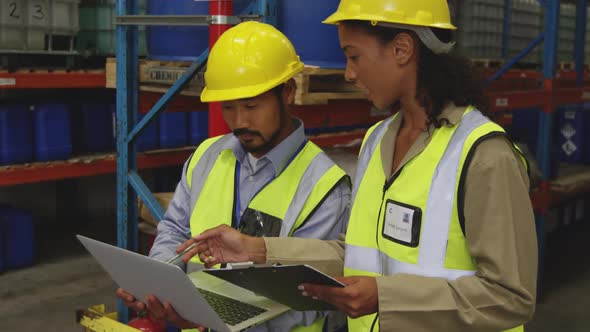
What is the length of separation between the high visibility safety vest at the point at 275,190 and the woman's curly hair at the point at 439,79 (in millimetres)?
531

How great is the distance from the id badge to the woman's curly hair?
0.76 feet

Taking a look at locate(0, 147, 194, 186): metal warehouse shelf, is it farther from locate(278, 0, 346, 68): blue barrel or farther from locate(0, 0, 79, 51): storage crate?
locate(278, 0, 346, 68): blue barrel

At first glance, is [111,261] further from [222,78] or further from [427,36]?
[427,36]

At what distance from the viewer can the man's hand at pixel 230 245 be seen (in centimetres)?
199

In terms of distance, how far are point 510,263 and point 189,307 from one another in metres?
0.85

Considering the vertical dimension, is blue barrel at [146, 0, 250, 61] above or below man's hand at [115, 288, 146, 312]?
above

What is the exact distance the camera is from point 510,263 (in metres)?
1.52

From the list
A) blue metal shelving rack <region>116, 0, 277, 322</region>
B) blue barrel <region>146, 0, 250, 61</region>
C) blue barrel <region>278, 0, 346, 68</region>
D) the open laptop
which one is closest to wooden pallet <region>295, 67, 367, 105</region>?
blue barrel <region>278, 0, 346, 68</region>

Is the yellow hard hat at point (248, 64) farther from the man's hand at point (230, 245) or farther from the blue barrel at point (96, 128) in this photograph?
the blue barrel at point (96, 128)

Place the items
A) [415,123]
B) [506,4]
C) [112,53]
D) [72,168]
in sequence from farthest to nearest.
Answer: [506,4]
[112,53]
[72,168]
[415,123]

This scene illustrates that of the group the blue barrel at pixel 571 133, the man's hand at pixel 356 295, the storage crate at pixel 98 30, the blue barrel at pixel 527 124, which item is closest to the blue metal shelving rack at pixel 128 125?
the man's hand at pixel 356 295

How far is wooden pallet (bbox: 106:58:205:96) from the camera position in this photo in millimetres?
3717

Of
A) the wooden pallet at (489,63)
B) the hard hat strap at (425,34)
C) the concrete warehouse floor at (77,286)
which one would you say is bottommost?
the concrete warehouse floor at (77,286)

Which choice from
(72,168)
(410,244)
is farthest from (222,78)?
(72,168)
